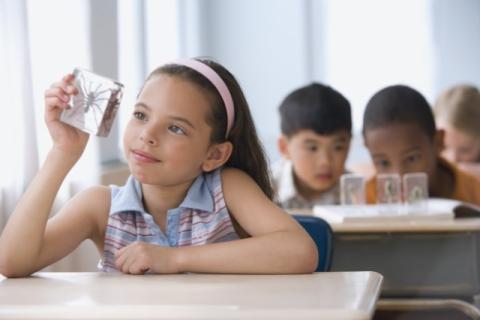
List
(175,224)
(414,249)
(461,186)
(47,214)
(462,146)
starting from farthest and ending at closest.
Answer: (462,146) < (461,186) < (414,249) < (175,224) < (47,214)

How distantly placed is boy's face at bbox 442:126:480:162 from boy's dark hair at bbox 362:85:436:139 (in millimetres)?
→ 527

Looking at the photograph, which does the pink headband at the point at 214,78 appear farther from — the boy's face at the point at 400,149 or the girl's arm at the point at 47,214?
the boy's face at the point at 400,149

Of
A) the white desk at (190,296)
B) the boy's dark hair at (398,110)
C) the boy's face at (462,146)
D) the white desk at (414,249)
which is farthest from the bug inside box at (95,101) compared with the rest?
the boy's face at (462,146)

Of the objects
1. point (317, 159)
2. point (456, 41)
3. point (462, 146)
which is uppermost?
point (456, 41)

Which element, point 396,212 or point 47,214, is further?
point 396,212

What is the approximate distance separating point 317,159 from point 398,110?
1.13 ft

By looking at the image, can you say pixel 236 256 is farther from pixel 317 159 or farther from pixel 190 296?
pixel 317 159

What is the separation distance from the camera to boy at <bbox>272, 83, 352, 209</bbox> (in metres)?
3.36

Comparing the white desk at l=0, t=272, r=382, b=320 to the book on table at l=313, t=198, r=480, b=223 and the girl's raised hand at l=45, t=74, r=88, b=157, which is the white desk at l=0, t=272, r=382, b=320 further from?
the book on table at l=313, t=198, r=480, b=223

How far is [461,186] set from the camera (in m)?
3.56

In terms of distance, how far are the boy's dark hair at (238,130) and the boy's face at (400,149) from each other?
5.25ft

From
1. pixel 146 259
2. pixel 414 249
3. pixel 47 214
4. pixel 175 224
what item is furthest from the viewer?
pixel 414 249

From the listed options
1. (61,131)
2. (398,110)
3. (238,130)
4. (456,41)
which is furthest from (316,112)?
(61,131)

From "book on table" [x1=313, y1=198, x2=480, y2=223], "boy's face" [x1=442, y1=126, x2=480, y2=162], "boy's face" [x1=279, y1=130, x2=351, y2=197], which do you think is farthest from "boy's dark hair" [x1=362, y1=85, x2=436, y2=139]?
"boy's face" [x1=442, y1=126, x2=480, y2=162]
